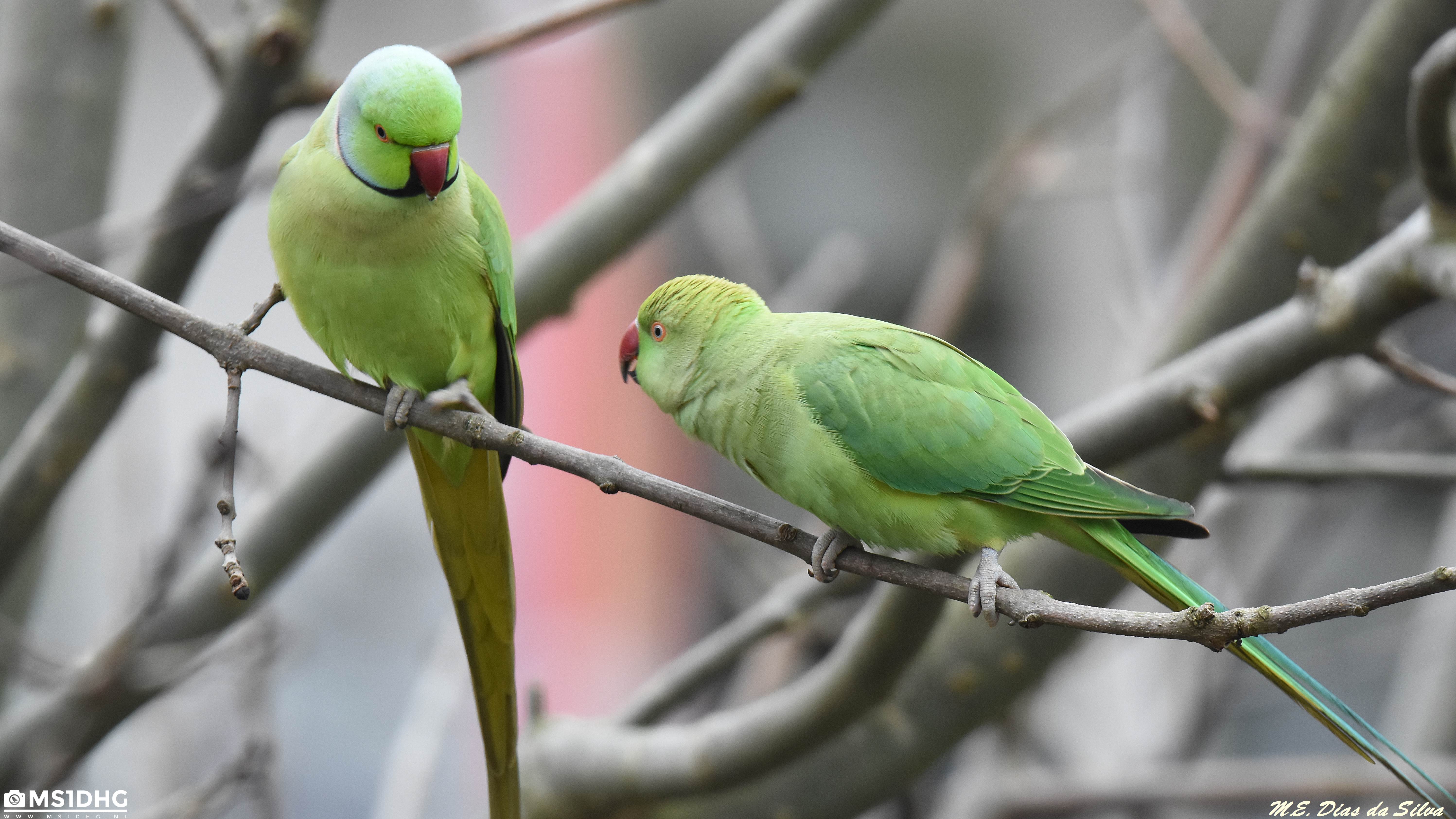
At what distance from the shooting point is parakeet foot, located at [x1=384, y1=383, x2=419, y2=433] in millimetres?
1950

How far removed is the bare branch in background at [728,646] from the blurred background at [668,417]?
0.16 meters

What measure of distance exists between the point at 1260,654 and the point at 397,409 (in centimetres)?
145

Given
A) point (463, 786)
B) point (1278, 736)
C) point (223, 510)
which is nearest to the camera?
point (223, 510)

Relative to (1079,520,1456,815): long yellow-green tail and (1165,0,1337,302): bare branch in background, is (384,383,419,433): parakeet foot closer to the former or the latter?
(1079,520,1456,815): long yellow-green tail

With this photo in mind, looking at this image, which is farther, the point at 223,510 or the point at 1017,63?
the point at 1017,63

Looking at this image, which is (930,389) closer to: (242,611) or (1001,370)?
(242,611)

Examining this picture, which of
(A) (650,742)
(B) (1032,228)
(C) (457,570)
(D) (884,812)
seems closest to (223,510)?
(C) (457,570)

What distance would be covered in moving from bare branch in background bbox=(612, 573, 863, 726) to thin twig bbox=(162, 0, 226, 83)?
5.74ft

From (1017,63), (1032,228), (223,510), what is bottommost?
(223,510)

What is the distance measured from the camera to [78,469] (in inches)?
90.8

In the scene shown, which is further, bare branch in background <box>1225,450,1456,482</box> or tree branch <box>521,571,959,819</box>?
bare branch in background <box>1225,450,1456,482</box>

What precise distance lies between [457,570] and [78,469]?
0.86m

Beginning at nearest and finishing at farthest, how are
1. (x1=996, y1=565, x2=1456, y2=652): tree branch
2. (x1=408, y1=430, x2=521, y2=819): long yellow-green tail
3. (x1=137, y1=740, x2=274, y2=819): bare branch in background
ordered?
(x1=996, y1=565, x2=1456, y2=652): tree branch → (x1=408, y1=430, x2=521, y2=819): long yellow-green tail → (x1=137, y1=740, x2=274, y2=819): bare branch in background

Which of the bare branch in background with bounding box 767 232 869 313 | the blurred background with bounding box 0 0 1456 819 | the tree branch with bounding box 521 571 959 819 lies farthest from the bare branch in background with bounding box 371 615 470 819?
the bare branch in background with bounding box 767 232 869 313
